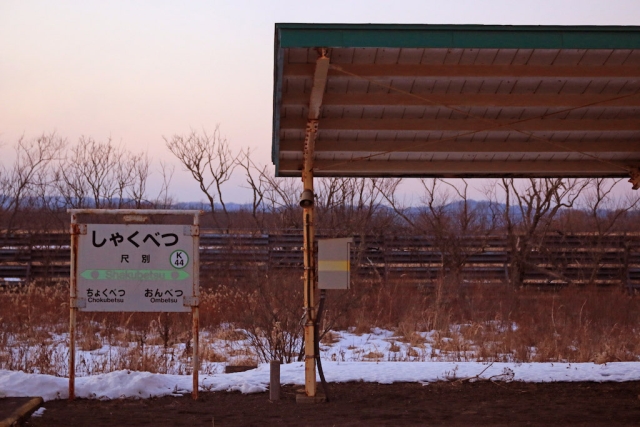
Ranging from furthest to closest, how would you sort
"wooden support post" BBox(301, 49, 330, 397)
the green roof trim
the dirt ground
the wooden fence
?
the wooden fence, "wooden support post" BBox(301, 49, 330, 397), the dirt ground, the green roof trim

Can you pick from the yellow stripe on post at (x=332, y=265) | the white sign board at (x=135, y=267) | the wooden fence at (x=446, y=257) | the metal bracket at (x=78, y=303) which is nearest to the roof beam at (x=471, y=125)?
the yellow stripe on post at (x=332, y=265)

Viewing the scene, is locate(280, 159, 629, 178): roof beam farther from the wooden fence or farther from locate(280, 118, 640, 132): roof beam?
the wooden fence

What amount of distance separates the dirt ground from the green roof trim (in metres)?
3.52

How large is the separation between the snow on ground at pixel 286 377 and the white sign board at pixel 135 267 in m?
0.97

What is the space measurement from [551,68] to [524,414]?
350cm

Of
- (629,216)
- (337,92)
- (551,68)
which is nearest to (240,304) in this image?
(337,92)

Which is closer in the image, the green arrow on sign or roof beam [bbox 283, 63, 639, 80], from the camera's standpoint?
roof beam [bbox 283, 63, 639, 80]

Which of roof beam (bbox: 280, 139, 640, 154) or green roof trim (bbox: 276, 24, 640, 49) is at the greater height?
green roof trim (bbox: 276, 24, 640, 49)

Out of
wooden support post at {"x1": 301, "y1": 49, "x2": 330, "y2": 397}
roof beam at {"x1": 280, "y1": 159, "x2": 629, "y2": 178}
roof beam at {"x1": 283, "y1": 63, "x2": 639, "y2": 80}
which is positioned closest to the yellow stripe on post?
wooden support post at {"x1": 301, "y1": 49, "x2": 330, "y2": 397}

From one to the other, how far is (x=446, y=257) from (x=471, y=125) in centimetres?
1427

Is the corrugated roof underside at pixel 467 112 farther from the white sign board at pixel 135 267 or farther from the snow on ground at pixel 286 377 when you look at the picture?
the snow on ground at pixel 286 377

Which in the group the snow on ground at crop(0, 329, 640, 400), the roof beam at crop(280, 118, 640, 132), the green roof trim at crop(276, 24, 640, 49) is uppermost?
the green roof trim at crop(276, 24, 640, 49)

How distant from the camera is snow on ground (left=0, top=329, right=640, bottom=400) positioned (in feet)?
26.5

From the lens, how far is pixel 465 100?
747 centimetres
